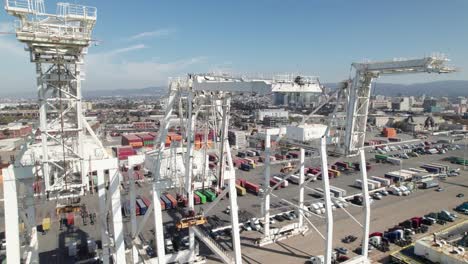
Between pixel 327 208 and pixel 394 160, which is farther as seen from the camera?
pixel 394 160

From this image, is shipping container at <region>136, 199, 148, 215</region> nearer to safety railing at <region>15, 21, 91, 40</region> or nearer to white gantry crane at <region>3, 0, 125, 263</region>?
white gantry crane at <region>3, 0, 125, 263</region>

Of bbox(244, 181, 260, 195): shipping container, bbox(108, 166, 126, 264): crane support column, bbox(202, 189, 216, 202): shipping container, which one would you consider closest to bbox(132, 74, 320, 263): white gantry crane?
bbox(108, 166, 126, 264): crane support column

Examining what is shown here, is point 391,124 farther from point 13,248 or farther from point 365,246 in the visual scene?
point 13,248

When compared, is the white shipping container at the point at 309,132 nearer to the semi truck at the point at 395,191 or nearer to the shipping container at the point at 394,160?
the semi truck at the point at 395,191

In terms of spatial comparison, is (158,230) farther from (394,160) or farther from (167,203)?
(394,160)

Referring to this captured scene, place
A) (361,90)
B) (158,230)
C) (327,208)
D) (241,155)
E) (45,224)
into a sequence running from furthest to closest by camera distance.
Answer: (241,155)
(45,224)
(361,90)
(327,208)
(158,230)

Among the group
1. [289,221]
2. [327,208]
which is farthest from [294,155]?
[327,208]

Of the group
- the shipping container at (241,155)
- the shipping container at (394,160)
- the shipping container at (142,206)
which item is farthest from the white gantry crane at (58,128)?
the shipping container at (394,160)

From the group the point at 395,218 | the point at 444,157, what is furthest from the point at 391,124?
the point at 395,218

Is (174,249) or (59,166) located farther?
(174,249)
